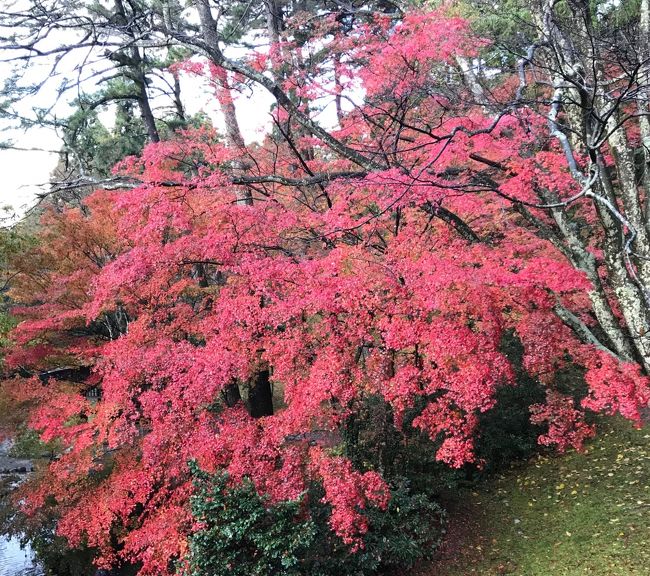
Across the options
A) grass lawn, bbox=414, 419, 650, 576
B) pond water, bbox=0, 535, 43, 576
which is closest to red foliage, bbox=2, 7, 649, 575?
grass lawn, bbox=414, 419, 650, 576

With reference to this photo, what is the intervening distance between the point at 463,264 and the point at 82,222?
835 cm

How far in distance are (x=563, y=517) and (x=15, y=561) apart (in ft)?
46.2

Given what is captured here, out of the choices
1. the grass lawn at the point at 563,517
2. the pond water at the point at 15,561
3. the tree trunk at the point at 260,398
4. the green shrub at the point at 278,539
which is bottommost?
the pond water at the point at 15,561

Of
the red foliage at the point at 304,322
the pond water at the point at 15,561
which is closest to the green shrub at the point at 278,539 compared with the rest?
the red foliage at the point at 304,322

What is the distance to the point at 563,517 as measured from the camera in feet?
26.4

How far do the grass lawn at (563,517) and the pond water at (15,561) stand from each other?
10.5 meters

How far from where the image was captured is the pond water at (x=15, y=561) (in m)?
12.1

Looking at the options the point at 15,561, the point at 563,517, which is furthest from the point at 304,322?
the point at 15,561

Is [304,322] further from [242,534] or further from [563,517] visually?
[563,517]

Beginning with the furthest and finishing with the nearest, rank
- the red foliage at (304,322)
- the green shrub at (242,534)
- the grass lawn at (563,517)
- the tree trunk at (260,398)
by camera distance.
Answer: the tree trunk at (260,398), the red foliage at (304,322), the grass lawn at (563,517), the green shrub at (242,534)

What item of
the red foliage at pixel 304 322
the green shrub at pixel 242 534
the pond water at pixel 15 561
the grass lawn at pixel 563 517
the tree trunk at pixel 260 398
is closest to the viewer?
the green shrub at pixel 242 534

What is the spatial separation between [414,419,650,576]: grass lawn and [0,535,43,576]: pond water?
10.5 meters

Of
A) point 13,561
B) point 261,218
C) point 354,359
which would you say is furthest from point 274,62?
point 13,561

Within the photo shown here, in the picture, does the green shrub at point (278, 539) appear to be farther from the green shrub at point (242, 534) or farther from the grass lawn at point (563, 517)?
the grass lawn at point (563, 517)
